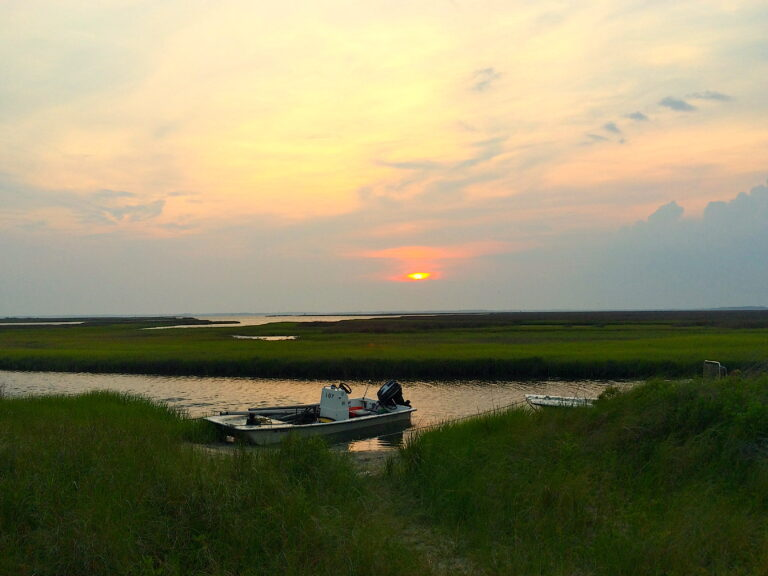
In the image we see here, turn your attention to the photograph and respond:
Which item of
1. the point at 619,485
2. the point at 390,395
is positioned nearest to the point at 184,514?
the point at 619,485

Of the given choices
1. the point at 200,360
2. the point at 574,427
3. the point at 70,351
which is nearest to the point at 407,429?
the point at 574,427

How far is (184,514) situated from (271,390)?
26.2 m

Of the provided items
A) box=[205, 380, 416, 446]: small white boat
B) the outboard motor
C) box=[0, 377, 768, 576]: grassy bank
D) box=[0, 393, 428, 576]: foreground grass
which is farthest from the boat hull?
box=[0, 393, 428, 576]: foreground grass

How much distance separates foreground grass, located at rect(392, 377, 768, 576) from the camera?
704 centimetres

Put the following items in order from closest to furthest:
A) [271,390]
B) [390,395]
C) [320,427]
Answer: [320,427]
[390,395]
[271,390]

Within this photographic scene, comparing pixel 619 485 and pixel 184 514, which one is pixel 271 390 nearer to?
pixel 619 485

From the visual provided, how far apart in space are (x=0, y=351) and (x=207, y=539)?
186 feet

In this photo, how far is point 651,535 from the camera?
287 inches

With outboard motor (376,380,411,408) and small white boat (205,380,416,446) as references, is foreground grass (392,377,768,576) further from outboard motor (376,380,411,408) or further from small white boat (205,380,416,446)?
outboard motor (376,380,411,408)

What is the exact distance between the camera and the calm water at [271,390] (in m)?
27.3

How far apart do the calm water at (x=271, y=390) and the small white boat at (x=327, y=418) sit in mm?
1596

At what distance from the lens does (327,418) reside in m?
21.8

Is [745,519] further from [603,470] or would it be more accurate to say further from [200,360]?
[200,360]

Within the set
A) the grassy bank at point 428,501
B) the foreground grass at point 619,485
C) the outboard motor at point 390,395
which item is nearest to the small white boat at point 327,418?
the outboard motor at point 390,395
